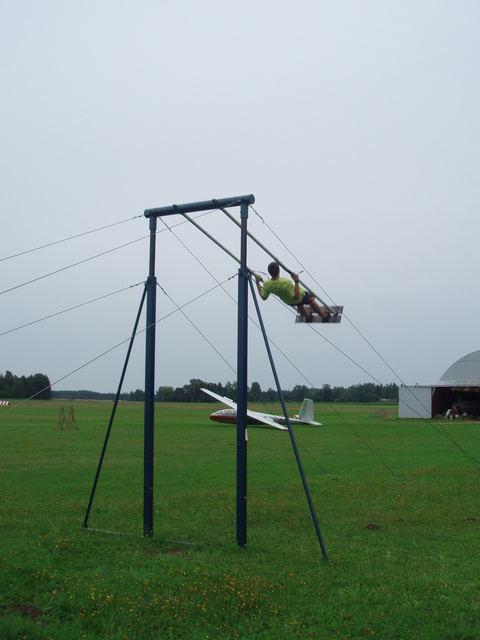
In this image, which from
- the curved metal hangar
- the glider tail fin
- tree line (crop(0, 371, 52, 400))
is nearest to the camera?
the glider tail fin

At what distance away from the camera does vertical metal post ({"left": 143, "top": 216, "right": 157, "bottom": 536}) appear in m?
9.20

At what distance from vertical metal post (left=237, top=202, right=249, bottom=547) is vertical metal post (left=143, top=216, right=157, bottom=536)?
144 cm

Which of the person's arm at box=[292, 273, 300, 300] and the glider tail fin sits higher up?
the person's arm at box=[292, 273, 300, 300]

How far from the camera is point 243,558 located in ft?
25.8

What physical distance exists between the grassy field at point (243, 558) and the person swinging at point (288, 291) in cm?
353

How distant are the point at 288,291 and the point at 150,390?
2.82 meters

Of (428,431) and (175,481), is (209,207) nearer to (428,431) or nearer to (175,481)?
(175,481)

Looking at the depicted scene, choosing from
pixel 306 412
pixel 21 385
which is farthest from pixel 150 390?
pixel 21 385

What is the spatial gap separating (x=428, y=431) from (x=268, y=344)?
29037 millimetres

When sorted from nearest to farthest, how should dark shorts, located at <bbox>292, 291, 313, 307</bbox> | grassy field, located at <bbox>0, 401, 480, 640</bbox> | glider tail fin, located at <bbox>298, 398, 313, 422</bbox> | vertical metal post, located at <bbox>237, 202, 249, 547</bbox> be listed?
grassy field, located at <bbox>0, 401, 480, 640</bbox> → vertical metal post, located at <bbox>237, 202, 249, 547</bbox> → dark shorts, located at <bbox>292, 291, 313, 307</bbox> → glider tail fin, located at <bbox>298, 398, 313, 422</bbox>

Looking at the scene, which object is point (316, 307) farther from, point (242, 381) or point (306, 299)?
point (242, 381)

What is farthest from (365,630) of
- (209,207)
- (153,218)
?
(153,218)

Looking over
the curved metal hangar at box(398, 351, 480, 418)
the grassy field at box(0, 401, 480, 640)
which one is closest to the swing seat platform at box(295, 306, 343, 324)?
the grassy field at box(0, 401, 480, 640)

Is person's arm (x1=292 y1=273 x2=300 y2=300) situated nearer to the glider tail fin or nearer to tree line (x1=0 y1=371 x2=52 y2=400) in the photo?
the glider tail fin
